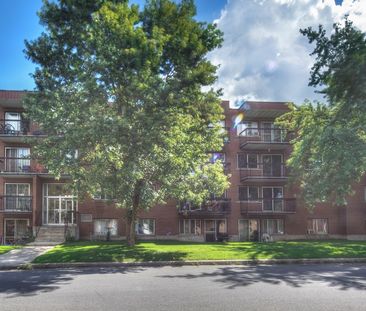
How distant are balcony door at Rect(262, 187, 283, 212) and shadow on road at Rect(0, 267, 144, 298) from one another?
64.9 ft

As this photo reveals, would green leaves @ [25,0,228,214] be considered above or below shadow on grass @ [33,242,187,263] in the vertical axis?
above

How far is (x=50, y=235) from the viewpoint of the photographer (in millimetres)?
28766

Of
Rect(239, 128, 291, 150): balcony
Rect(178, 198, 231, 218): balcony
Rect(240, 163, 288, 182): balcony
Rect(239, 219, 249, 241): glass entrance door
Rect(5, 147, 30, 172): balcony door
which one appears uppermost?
Rect(239, 128, 291, 150): balcony

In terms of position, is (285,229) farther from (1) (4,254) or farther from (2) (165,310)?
(2) (165,310)

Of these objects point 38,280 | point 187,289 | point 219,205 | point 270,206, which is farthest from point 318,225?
point 38,280

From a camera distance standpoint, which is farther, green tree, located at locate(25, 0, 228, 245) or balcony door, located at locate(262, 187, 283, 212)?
balcony door, located at locate(262, 187, 283, 212)

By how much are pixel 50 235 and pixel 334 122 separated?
18929mm

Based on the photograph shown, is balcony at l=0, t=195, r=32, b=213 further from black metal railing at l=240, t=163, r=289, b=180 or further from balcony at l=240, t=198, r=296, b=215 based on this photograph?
black metal railing at l=240, t=163, r=289, b=180

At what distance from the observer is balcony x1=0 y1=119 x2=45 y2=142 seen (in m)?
30.0

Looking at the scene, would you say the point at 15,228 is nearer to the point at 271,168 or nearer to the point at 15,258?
the point at 15,258

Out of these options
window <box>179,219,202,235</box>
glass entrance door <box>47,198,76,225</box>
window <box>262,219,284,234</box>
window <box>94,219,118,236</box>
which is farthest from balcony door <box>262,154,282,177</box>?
glass entrance door <box>47,198,76,225</box>

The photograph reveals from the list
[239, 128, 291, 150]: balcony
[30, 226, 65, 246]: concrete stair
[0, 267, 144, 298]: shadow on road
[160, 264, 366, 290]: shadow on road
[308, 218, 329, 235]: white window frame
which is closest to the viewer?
[0, 267, 144, 298]: shadow on road

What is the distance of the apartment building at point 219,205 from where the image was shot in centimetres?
3048

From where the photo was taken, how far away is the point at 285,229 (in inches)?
1320
